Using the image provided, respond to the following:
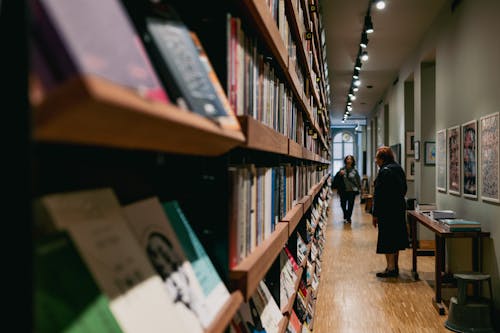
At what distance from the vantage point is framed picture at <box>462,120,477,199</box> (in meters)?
4.27

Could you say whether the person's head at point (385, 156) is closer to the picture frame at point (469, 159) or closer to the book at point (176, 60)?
the picture frame at point (469, 159)

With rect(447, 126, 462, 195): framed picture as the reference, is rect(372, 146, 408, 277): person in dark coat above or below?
below

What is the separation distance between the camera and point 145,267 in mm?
770

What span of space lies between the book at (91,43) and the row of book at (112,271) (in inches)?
7.8

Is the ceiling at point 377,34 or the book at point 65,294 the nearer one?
the book at point 65,294

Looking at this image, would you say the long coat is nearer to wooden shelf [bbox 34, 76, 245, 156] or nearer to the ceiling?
the ceiling

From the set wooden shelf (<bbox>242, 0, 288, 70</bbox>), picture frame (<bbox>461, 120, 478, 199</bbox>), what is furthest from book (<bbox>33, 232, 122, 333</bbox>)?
picture frame (<bbox>461, 120, 478, 199</bbox>)

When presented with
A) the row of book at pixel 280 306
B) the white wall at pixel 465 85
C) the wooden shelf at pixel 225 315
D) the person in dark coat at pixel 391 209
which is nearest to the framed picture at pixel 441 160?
the white wall at pixel 465 85

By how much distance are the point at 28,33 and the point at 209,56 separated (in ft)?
2.31

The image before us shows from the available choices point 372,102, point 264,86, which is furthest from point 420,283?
point 372,102

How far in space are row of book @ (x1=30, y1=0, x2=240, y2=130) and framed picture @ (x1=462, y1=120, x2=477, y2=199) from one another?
3978mm

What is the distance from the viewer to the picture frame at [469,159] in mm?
4266

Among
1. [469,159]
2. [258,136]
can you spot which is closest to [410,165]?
[469,159]

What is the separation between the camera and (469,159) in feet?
14.6
